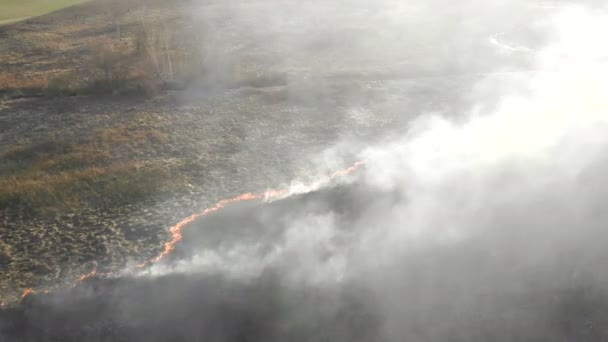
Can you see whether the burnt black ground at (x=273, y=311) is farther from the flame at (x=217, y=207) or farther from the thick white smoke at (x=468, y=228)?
the flame at (x=217, y=207)

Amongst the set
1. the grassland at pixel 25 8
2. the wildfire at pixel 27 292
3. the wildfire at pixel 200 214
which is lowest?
the wildfire at pixel 27 292

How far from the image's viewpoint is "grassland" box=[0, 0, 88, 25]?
59.8 m

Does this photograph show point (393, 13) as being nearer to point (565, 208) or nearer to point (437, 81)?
point (437, 81)

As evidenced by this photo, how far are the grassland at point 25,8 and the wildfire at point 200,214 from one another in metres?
45.3

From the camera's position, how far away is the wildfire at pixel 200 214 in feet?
82.2

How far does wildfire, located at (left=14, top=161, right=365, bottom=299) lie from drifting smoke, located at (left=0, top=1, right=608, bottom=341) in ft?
1.29

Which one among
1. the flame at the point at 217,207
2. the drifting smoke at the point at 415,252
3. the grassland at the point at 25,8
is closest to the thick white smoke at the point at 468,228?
the drifting smoke at the point at 415,252

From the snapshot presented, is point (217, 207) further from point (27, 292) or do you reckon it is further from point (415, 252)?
point (415, 252)

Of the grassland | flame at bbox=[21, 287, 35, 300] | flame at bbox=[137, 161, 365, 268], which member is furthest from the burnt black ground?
the grassland

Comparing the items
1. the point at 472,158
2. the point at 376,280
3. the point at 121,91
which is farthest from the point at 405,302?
the point at 121,91

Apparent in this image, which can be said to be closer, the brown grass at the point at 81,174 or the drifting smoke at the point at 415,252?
the drifting smoke at the point at 415,252

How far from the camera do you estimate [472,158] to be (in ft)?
111

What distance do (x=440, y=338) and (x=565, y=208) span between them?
44.2 feet

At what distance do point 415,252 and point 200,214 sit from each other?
12404 mm
